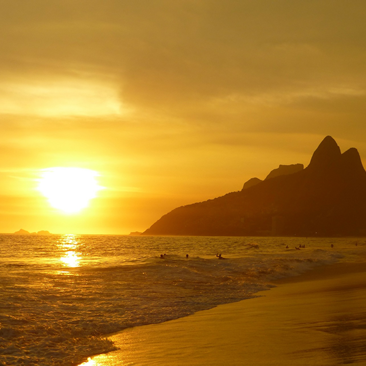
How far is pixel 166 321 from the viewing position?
48.3 feet

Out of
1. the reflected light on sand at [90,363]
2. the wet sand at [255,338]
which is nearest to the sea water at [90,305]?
the reflected light on sand at [90,363]

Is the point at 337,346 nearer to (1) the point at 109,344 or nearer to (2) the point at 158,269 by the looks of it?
(1) the point at 109,344

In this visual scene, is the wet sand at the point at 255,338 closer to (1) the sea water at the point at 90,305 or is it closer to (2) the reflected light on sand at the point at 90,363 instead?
(2) the reflected light on sand at the point at 90,363

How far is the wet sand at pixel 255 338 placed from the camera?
359 inches

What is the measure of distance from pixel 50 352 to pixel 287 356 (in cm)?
597

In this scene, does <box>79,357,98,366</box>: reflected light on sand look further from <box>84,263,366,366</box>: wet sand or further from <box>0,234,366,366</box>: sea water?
<box>0,234,366,366</box>: sea water

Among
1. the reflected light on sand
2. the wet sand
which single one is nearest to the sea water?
the reflected light on sand

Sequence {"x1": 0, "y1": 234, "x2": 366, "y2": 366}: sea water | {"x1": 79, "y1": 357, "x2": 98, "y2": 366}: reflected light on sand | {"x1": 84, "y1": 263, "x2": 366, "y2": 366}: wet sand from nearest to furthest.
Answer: {"x1": 84, "y1": 263, "x2": 366, "y2": 366}: wet sand
{"x1": 79, "y1": 357, "x2": 98, "y2": 366}: reflected light on sand
{"x1": 0, "y1": 234, "x2": 366, "y2": 366}: sea water

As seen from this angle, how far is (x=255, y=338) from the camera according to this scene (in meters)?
11.0

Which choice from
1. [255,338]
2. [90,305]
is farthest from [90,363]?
[90,305]

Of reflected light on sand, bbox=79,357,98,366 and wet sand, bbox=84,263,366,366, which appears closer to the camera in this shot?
wet sand, bbox=84,263,366,366

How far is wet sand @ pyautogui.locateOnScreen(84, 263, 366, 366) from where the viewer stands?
9.12 m

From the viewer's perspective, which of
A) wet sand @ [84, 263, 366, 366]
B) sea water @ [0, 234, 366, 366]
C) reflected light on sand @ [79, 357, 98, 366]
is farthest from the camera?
sea water @ [0, 234, 366, 366]

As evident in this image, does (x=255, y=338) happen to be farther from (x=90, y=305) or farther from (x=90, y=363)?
(x=90, y=305)
